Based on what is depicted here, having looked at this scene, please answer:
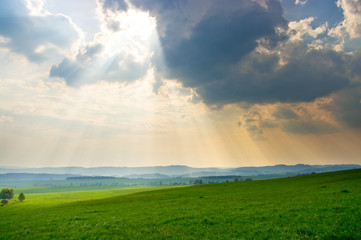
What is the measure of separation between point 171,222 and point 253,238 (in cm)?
911

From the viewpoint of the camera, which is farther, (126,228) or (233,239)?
(126,228)

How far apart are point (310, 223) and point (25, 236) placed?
24.1m

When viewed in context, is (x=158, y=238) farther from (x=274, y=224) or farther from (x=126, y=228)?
(x=274, y=224)

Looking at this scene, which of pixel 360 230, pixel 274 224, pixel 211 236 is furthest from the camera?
pixel 274 224

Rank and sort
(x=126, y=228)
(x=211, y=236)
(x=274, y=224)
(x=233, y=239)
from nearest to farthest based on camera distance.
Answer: (x=233, y=239) < (x=211, y=236) < (x=274, y=224) < (x=126, y=228)

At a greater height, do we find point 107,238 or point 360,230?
point 360,230

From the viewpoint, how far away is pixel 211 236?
1499 centimetres

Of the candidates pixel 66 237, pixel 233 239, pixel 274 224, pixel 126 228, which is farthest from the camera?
pixel 126 228

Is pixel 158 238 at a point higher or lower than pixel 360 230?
lower

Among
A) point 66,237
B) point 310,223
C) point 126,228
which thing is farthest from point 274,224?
point 66,237

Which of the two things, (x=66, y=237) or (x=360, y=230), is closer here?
(x=360, y=230)

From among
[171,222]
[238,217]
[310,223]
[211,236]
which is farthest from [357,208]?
[171,222]

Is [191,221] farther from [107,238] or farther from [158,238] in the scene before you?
[107,238]

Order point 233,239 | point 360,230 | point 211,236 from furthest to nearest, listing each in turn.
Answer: point 211,236, point 233,239, point 360,230
